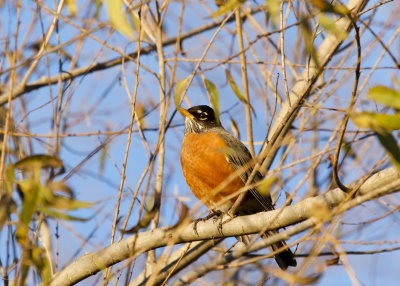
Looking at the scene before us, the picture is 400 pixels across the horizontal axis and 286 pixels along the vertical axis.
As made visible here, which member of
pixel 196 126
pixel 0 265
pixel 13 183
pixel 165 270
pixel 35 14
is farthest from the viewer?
pixel 196 126

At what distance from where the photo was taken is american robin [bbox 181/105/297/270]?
3.80 metres

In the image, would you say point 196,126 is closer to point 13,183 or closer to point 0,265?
point 0,265

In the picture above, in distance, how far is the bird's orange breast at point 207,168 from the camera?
3965 millimetres

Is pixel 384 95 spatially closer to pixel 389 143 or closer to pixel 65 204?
pixel 389 143

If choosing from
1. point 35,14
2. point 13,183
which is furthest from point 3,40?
point 13,183

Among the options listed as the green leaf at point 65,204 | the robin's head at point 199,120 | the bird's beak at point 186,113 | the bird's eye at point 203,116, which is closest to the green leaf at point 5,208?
the green leaf at point 65,204

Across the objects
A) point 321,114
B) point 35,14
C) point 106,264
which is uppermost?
point 35,14

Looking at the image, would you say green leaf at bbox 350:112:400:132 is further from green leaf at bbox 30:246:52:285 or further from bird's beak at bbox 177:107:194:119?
bird's beak at bbox 177:107:194:119

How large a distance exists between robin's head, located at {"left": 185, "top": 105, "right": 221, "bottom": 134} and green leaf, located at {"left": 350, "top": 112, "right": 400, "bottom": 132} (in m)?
2.59

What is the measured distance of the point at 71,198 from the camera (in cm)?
246

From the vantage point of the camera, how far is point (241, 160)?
3.96 meters

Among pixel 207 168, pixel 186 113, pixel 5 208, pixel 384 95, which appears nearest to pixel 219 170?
pixel 207 168

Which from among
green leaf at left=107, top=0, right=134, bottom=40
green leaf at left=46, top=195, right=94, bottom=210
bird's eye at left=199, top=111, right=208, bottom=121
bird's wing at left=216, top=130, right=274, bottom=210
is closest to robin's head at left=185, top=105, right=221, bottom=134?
bird's eye at left=199, top=111, right=208, bottom=121

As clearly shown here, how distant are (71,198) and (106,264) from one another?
1.72 ft
